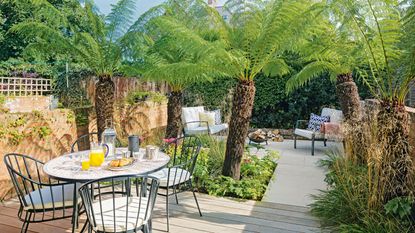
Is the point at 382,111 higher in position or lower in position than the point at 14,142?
higher

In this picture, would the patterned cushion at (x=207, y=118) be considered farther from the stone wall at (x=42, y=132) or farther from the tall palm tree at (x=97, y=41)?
the tall palm tree at (x=97, y=41)

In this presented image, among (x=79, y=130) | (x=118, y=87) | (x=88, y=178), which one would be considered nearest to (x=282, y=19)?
(x=88, y=178)

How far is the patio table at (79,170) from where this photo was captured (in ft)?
6.93

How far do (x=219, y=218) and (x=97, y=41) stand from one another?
333cm

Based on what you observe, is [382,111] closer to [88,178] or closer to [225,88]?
[88,178]

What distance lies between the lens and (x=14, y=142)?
3.55 metres

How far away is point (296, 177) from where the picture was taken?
439cm

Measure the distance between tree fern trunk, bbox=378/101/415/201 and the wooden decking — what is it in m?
0.76

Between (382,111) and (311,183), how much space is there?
64.9 inches

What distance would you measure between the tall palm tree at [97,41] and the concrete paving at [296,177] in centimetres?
261

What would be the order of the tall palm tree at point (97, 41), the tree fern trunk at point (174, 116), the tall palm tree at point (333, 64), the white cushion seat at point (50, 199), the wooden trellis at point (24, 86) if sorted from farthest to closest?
the wooden trellis at point (24, 86) → the tree fern trunk at point (174, 116) → the tall palm tree at point (97, 41) → the tall palm tree at point (333, 64) → the white cushion seat at point (50, 199)

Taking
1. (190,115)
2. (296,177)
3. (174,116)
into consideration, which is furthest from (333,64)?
(190,115)

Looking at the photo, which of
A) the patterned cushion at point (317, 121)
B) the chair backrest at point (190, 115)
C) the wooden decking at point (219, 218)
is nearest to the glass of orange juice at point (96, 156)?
the wooden decking at point (219, 218)

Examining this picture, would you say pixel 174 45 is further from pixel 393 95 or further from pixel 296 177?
pixel 393 95
